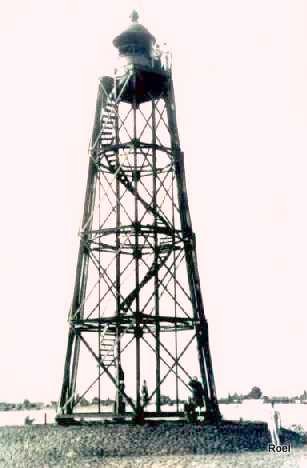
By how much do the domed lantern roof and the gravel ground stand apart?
1418cm

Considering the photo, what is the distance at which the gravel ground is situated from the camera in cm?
1952

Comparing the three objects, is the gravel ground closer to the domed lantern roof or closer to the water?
the water

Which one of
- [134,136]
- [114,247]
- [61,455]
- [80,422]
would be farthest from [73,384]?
[134,136]

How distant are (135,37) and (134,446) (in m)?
15.3

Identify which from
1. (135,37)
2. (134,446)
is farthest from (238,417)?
(134,446)

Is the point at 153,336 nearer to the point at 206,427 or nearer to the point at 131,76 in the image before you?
the point at 206,427

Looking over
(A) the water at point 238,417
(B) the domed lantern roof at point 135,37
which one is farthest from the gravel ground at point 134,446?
(B) the domed lantern roof at point 135,37

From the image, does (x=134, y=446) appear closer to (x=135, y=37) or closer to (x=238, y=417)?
(x=135, y=37)

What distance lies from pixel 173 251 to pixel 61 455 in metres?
9.19

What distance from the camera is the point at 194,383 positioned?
88.1ft

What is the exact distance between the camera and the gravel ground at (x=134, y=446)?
64.0 ft

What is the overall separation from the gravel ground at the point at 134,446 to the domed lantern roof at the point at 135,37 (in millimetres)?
14182

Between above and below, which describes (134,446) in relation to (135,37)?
below

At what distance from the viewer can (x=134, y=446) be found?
20984mm
